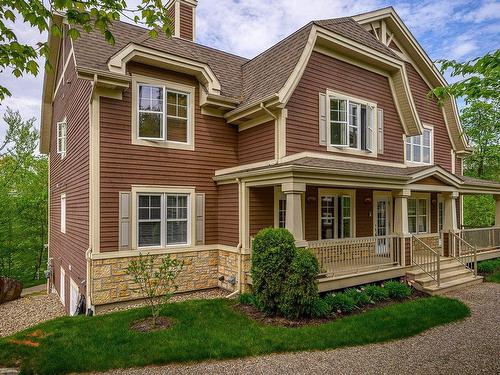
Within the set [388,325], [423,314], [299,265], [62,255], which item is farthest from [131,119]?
[423,314]

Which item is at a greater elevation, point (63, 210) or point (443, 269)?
point (63, 210)

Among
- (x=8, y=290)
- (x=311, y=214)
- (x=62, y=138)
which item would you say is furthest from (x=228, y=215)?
(x=8, y=290)

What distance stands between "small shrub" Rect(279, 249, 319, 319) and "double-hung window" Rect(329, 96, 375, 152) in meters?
4.88

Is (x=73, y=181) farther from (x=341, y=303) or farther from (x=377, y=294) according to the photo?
(x=377, y=294)

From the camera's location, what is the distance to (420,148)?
14.6m

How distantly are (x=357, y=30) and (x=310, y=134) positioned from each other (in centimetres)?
479

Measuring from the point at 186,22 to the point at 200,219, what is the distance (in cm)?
791

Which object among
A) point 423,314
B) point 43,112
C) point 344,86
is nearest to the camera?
point 423,314

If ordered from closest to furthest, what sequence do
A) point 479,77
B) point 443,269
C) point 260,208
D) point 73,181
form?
point 479,77 → point 260,208 → point 73,181 → point 443,269

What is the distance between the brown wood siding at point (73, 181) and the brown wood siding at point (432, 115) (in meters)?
13.1

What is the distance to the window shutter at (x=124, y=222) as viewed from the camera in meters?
9.05

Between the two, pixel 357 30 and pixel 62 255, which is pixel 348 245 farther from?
pixel 62 255

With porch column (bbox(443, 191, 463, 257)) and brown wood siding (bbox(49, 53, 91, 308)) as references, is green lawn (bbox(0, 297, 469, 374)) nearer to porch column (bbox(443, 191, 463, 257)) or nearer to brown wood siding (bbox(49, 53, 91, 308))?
brown wood siding (bbox(49, 53, 91, 308))

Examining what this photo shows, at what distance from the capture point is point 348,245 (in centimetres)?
970
